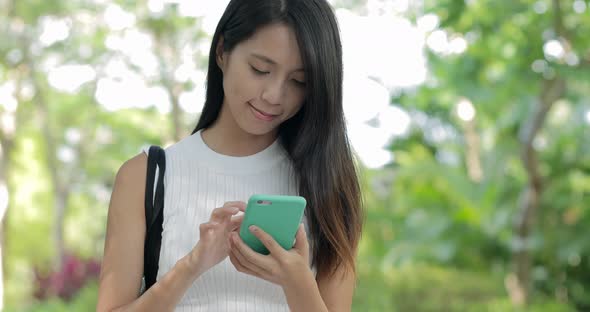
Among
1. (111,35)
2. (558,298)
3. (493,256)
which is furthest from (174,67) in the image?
(558,298)

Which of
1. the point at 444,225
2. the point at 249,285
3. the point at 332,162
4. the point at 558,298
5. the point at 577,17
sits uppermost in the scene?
the point at 577,17

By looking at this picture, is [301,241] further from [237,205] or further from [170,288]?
[170,288]

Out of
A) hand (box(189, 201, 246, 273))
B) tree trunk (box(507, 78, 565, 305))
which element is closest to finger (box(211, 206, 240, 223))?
hand (box(189, 201, 246, 273))

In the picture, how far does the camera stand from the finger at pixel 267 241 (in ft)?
5.24

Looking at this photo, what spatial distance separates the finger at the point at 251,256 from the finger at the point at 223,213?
6 cm

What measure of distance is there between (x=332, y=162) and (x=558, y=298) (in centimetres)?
932

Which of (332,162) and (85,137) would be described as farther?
(85,137)

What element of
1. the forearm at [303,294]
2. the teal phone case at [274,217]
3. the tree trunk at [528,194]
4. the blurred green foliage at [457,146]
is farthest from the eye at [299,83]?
the tree trunk at [528,194]

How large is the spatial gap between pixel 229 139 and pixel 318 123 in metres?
0.21

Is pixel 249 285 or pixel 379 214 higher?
pixel 249 285

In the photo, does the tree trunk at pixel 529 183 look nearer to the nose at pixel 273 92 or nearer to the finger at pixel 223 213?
the nose at pixel 273 92

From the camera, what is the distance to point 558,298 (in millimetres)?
10398

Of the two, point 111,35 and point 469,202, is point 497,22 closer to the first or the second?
point 469,202

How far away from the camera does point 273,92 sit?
171 cm
